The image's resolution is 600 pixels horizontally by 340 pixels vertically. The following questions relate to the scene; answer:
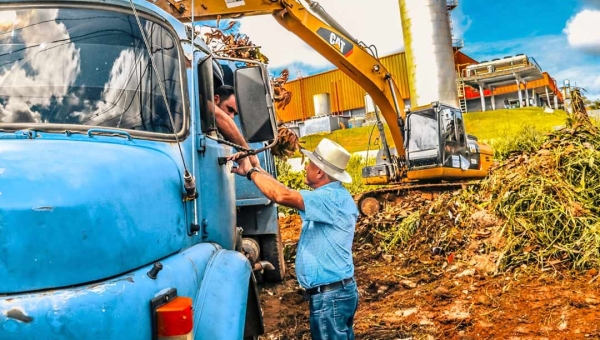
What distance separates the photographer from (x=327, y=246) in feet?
11.2

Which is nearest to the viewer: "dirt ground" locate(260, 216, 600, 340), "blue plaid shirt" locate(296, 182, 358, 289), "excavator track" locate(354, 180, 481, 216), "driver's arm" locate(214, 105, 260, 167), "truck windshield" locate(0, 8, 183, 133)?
"truck windshield" locate(0, 8, 183, 133)

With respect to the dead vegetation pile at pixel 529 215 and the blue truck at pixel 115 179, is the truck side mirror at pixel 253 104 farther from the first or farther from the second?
the dead vegetation pile at pixel 529 215

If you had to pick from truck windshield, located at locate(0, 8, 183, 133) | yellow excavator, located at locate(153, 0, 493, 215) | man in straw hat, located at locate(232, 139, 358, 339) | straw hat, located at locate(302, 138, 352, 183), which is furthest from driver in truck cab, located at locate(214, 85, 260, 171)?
yellow excavator, located at locate(153, 0, 493, 215)

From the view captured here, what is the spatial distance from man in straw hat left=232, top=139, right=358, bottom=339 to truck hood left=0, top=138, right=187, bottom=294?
1.17 metres

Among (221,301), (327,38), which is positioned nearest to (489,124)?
(327,38)

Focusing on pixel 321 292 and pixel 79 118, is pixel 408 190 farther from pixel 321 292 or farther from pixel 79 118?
pixel 79 118

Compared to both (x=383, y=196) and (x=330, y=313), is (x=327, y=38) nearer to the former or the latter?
(x=383, y=196)

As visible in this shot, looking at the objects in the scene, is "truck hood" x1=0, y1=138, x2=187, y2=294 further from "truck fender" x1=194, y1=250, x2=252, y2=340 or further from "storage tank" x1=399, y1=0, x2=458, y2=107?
"storage tank" x1=399, y1=0, x2=458, y2=107

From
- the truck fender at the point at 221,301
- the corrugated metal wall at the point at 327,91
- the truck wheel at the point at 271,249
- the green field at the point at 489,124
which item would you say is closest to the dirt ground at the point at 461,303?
the truck wheel at the point at 271,249

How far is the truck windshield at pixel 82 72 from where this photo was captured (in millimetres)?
2498

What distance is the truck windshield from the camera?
98.3 inches

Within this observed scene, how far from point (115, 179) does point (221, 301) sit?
0.82 meters

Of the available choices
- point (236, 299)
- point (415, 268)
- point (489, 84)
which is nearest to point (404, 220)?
point (415, 268)

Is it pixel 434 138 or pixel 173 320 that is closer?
pixel 173 320
